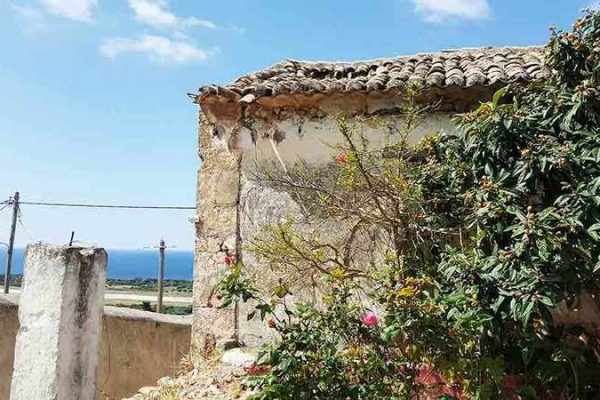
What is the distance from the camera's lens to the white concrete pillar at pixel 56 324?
427cm

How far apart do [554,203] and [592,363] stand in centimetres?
178

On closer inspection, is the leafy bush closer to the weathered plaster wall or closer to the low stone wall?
the weathered plaster wall

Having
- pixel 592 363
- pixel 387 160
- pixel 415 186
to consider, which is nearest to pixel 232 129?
pixel 387 160

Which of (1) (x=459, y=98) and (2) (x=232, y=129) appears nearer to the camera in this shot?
(1) (x=459, y=98)

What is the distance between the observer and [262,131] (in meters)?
7.21

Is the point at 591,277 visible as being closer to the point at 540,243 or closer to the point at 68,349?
the point at 540,243

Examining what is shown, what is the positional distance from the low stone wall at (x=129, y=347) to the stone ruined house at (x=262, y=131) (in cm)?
172

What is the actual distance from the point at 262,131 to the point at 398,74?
5.80 ft

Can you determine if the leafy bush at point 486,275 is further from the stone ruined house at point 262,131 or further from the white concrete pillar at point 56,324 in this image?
the stone ruined house at point 262,131

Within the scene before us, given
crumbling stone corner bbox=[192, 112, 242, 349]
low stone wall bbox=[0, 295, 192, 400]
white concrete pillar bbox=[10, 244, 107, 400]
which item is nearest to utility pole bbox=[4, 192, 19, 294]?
low stone wall bbox=[0, 295, 192, 400]

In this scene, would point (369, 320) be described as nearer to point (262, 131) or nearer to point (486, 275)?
point (486, 275)

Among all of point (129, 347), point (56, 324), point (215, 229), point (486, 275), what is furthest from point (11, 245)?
point (486, 275)

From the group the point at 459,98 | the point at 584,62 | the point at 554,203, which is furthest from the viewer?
the point at 459,98

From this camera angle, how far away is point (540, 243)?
12.5 feet
